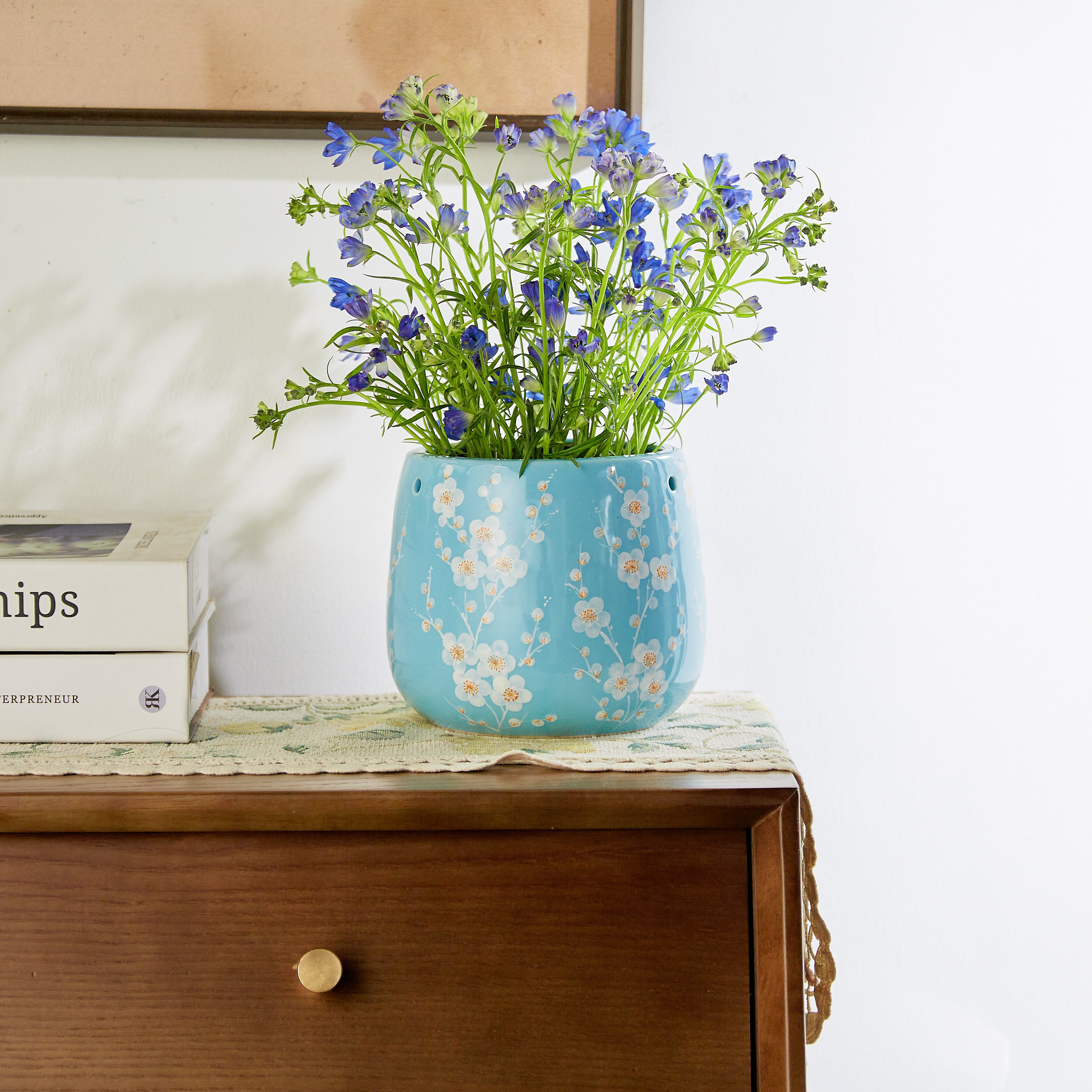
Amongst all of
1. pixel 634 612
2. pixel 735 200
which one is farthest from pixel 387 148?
pixel 634 612

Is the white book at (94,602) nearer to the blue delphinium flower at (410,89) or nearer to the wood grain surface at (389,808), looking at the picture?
the wood grain surface at (389,808)

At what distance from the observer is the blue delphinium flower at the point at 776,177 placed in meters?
0.63

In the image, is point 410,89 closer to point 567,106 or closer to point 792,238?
point 567,106

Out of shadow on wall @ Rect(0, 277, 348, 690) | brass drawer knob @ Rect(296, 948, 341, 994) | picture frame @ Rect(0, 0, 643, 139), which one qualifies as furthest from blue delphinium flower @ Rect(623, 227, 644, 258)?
brass drawer knob @ Rect(296, 948, 341, 994)

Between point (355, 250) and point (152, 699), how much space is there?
1.14 feet

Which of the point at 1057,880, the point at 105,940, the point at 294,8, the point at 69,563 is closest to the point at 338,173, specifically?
the point at 294,8

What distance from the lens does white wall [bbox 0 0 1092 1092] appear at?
0.89 m

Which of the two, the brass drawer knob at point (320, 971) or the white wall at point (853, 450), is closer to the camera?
the brass drawer knob at point (320, 971)

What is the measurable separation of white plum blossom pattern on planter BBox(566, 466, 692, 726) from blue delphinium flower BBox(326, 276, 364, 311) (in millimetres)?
209

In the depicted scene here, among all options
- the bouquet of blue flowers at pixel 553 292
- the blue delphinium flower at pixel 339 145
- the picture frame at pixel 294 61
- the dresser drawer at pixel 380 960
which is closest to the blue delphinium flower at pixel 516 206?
the bouquet of blue flowers at pixel 553 292

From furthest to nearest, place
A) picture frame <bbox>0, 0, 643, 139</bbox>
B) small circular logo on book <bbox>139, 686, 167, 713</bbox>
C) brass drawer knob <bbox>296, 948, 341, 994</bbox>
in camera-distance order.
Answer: picture frame <bbox>0, 0, 643, 139</bbox> → small circular logo on book <bbox>139, 686, 167, 713</bbox> → brass drawer knob <bbox>296, 948, 341, 994</bbox>

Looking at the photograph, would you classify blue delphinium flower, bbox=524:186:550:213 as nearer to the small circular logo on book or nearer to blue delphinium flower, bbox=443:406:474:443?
blue delphinium flower, bbox=443:406:474:443

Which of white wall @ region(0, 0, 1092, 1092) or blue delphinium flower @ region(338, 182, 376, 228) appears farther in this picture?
white wall @ region(0, 0, 1092, 1092)

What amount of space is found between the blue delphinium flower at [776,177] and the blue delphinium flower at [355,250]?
27 cm
